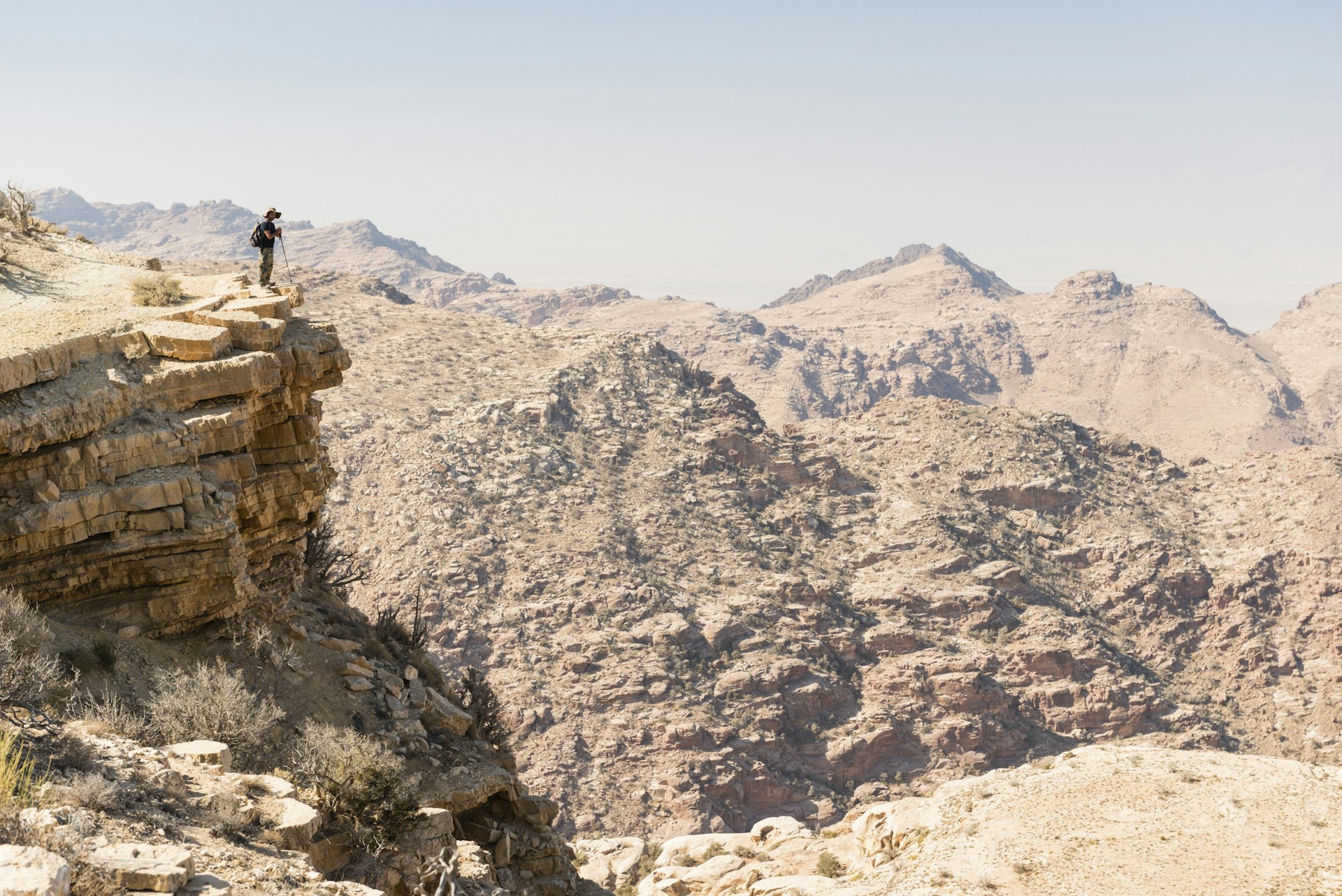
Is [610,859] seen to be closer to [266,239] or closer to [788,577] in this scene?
[266,239]

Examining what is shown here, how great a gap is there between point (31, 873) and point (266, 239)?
14759 millimetres

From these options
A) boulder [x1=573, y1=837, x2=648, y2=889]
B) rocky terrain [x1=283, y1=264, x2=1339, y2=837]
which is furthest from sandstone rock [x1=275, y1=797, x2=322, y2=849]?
rocky terrain [x1=283, y1=264, x2=1339, y2=837]

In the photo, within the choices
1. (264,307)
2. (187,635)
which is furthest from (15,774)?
(264,307)

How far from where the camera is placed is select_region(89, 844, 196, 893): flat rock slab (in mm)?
7398

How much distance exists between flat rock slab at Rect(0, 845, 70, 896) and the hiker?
1379 centimetres

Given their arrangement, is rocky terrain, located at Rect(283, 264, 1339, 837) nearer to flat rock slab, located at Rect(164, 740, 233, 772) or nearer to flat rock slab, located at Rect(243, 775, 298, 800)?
flat rock slab, located at Rect(243, 775, 298, 800)

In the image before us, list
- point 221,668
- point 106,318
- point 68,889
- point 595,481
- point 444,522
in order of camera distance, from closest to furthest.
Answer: point 68,889, point 221,668, point 106,318, point 444,522, point 595,481

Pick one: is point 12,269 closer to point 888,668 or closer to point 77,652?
point 77,652

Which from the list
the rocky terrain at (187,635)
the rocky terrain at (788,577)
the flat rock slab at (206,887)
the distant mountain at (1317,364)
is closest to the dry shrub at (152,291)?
the rocky terrain at (187,635)

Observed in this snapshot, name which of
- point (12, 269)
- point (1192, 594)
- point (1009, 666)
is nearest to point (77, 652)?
point (12, 269)

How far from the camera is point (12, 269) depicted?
17.9 m

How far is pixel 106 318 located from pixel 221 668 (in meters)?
5.82

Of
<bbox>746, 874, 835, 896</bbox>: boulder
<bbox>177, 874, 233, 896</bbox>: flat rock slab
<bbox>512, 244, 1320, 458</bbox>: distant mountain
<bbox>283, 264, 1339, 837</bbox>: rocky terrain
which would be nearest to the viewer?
<bbox>177, 874, 233, 896</bbox>: flat rock slab

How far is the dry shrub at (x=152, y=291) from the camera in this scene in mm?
16922
